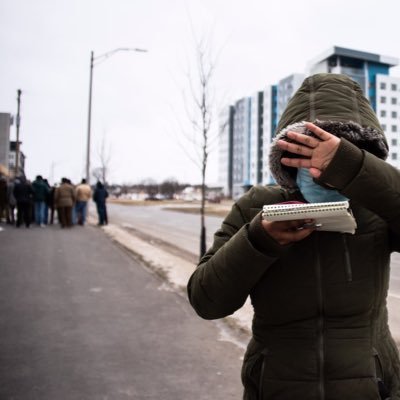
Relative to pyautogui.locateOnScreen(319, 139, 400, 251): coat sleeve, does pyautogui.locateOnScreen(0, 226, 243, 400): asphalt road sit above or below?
below

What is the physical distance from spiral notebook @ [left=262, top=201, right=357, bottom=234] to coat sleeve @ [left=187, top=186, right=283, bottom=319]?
0.38 feet

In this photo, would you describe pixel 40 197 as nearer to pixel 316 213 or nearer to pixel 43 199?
pixel 43 199

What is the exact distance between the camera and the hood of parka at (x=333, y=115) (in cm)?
131

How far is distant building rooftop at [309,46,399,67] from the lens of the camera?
A: 72.2 metres

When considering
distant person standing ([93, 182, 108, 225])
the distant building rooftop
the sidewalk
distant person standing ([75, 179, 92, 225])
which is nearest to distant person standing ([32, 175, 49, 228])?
distant person standing ([75, 179, 92, 225])

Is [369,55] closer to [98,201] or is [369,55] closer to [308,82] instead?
[98,201]

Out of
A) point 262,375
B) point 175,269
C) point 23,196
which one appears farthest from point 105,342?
point 23,196

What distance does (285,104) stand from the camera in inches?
3019

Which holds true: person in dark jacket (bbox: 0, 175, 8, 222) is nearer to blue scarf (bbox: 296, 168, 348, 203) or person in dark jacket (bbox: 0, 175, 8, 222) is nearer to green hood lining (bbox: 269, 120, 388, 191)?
green hood lining (bbox: 269, 120, 388, 191)

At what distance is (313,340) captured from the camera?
1.31 metres

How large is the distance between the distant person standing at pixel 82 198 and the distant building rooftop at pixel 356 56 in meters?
65.6

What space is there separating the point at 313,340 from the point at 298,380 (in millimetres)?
131

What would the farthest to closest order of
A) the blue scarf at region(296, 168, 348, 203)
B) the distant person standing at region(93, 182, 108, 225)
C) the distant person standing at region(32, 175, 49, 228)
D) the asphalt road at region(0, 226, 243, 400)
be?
the distant person standing at region(93, 182, 108, 225)
the distant person standing at region(32, 175, 49, 228)
the asphalt road at region(0, 226, 243, 400)
the blue scarf at region(296, 168, 348, 203)

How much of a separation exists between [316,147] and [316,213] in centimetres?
21
